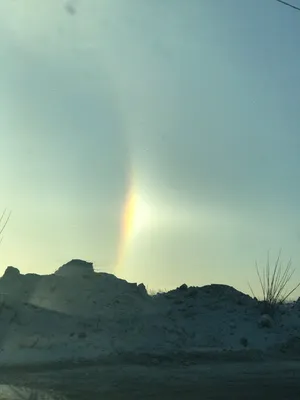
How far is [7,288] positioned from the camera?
87.5ft

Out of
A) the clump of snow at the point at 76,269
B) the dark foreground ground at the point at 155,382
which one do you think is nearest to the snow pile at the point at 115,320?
the clump of snow at the point at 76,269

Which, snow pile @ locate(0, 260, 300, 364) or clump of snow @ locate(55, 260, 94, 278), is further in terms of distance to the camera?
clump of snow @ locate(55, 260, 94, 278)

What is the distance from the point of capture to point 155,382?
1702 centimetres

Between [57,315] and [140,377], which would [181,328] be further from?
[140,377]

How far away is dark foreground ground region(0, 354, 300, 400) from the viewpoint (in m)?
14.9

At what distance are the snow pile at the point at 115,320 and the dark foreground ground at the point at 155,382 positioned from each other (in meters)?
2.45

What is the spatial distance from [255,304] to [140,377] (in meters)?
14.9

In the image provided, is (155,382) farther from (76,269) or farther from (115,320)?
(76,269)

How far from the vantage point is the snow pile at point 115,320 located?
2264 cm

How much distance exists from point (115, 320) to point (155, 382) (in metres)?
8.57

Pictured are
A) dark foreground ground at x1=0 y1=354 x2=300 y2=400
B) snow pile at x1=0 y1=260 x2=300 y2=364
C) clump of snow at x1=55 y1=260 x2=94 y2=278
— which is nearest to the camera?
dark foreground ground at x1=0 y1=354 x2=300 y2=400

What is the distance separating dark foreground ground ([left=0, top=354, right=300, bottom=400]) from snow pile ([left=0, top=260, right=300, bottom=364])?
2.45 metres

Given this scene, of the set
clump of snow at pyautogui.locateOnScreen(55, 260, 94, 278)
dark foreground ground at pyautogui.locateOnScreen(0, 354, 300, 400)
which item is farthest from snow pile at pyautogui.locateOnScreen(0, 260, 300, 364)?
dark foreground ground at pyautogui.locateOnScreen(0, 354, 300, 400)

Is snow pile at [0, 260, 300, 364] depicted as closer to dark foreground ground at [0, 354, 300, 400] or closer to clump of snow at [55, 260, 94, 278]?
clump of snow at [55, 260, 94, 278]
